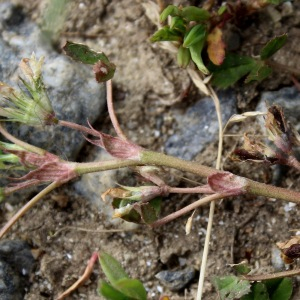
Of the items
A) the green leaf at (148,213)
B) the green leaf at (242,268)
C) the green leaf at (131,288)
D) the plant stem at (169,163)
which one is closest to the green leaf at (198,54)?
the plant stem at (169,163)

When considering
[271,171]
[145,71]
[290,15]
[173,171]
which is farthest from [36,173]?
[290,15]

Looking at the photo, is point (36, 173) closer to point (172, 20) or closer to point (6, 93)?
point (6, 93)

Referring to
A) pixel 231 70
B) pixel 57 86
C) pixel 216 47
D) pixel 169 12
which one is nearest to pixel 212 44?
pixel 216 47

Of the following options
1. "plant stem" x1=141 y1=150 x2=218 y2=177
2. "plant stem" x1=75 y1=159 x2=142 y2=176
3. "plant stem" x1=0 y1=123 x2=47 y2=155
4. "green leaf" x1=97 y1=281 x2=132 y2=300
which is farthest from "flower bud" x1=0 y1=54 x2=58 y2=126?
"green leaf" x1=97 y1=281 x2=132 y2=300

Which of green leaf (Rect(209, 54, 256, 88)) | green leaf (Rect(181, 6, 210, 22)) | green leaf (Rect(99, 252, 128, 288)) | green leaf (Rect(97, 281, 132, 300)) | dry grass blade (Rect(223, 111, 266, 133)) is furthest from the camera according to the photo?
green leaf (Rect(209, 54, 256, 88))

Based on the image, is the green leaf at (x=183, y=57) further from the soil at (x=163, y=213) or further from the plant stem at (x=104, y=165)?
the plant stem at (x=104, y=165)

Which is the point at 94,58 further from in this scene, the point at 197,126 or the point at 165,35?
the point at 197,126

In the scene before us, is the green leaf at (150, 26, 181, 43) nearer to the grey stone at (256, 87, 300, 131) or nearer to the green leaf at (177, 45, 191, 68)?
the green leaf at (177, 45, 191, 68)
